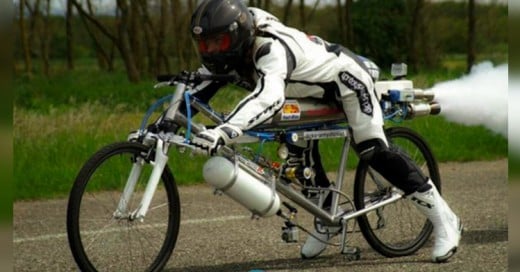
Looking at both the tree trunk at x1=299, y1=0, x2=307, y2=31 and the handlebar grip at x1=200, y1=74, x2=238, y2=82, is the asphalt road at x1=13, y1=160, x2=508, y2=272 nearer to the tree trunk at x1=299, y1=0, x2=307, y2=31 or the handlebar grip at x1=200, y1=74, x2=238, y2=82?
the handlebar grip at x1=200, y1=74, x2=238, y2=82

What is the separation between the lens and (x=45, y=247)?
6.61 metres

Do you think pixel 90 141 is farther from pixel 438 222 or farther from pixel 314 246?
pixel 438 222

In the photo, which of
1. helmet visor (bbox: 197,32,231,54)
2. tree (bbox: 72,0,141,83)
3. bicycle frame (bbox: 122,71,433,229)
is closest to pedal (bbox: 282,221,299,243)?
bicycle frame (bbox: 122,71,433,229)

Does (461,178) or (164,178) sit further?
(461,178)

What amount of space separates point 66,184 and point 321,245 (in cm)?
414

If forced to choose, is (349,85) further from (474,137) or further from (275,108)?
(474,137)

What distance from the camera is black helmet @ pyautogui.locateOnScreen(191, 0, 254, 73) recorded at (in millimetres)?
5012

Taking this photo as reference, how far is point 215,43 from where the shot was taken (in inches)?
201

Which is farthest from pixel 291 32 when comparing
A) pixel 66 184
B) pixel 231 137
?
pixel 66 184

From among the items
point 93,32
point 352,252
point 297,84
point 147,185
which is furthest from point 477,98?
A: point 93,32

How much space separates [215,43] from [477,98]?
226cm

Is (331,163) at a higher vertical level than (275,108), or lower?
lower

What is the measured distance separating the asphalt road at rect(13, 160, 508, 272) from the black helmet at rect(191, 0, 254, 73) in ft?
4.47

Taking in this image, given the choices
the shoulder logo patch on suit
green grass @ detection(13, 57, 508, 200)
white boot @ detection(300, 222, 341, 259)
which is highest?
the shoulder logo patch on suit
